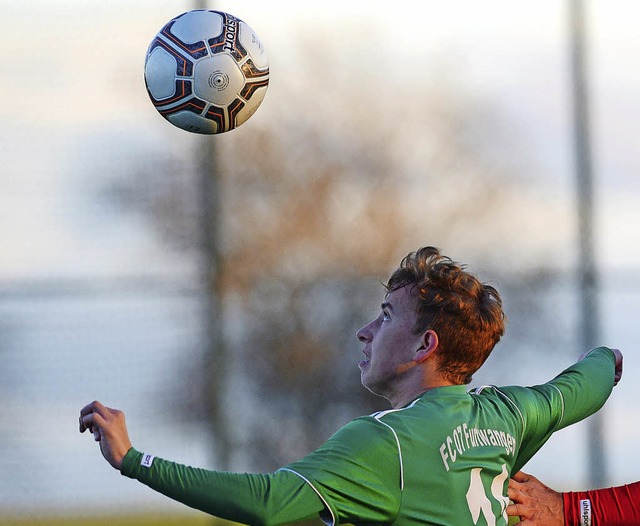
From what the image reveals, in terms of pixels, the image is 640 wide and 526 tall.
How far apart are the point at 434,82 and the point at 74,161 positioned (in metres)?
2.02

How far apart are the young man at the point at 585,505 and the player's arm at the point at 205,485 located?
924mm

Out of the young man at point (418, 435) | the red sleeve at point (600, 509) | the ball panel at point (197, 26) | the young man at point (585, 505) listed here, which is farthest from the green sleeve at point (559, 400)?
the ball panel at point (197, 26)

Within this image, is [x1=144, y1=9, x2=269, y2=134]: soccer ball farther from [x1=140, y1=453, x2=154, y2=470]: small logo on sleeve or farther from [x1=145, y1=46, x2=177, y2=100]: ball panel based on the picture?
[x1=140, y1=453, x2=154, y2=470]: small logo on sleeve

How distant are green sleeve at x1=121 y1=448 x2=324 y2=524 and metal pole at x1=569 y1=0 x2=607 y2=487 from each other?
14.2ft

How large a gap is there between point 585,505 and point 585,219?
11.2 ft

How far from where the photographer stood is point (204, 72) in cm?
407

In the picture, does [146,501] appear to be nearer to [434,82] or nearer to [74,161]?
[74,161]

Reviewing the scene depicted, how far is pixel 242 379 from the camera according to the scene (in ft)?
19.2

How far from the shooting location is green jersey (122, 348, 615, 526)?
191cm

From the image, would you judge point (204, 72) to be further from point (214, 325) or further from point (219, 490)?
point (219, 490)

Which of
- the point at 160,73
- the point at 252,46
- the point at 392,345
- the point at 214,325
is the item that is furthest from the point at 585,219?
the point at 392,345

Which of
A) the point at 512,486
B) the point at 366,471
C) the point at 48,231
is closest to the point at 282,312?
the point at 48,231

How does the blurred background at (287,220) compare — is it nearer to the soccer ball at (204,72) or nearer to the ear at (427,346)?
the soccer ball at (204,72)

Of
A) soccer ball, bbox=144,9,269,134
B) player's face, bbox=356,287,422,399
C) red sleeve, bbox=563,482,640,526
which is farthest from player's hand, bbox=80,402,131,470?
soccer ball, bbox=144,9,269,134
